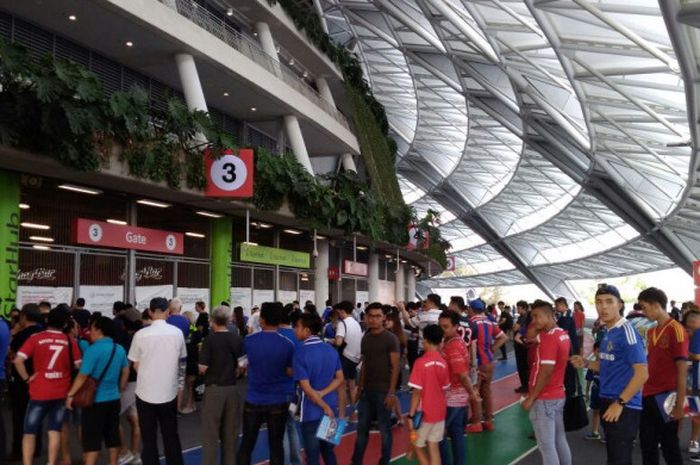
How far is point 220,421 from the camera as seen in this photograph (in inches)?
304

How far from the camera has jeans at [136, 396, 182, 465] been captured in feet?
25.0

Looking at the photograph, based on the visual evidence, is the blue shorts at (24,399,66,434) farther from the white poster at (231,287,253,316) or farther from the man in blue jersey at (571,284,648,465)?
the white poster at (231,287,253,316)

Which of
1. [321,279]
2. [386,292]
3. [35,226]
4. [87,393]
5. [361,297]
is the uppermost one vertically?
[35,226]

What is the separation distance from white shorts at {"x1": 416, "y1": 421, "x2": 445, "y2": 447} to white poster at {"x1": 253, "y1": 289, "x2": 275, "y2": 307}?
17157 millimetres

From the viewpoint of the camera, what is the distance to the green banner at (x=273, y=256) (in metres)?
22.1

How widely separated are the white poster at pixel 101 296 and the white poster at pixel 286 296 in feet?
28.7

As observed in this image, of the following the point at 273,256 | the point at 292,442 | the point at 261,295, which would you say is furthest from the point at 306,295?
the point at 292,442

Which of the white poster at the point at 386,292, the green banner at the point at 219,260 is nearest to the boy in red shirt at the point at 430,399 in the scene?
the green banner at the point at 219,260

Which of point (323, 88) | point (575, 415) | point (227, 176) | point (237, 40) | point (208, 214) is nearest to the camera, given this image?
point (575, 415)

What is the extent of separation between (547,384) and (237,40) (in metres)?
19.6

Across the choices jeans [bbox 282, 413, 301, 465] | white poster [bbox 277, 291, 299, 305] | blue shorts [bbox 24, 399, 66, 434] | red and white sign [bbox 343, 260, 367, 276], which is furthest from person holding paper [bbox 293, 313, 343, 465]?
red and white sign [bbox 343, 260, 367, 276]

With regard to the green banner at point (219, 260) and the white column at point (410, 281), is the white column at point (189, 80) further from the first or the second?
the white column at point (410, 281)

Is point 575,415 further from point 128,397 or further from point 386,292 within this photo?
point 386,292

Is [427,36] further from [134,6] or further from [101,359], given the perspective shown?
[101,359]
